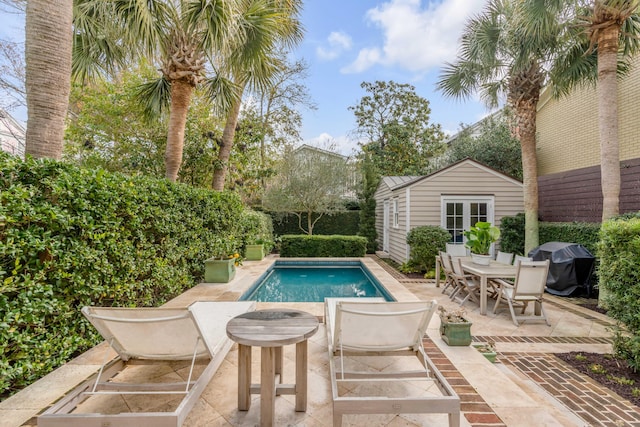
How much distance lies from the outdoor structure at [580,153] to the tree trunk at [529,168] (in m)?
1.16

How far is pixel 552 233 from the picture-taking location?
27.0 feet

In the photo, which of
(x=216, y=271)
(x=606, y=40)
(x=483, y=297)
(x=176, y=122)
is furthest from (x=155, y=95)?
(x=606, y=40)

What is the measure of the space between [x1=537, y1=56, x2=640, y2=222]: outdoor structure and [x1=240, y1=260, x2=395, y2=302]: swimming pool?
587 centimetres

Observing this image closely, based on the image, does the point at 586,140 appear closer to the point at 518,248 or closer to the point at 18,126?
the point at 518,248

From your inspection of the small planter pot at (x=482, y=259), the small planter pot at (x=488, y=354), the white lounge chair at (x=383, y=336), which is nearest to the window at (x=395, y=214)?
the small planter pot at (x=482, y=259)

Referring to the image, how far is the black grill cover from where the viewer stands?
21.5 feet

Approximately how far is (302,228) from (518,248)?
951 cm

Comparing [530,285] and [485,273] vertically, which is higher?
[485,273]

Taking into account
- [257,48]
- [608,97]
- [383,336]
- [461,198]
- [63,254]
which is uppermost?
[257,48]

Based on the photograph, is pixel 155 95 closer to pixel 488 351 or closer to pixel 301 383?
pixel 301 383

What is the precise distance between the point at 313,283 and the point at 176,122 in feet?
18.5

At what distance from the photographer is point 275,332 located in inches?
89.1

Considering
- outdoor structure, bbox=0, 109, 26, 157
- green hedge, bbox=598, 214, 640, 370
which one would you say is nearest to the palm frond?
green hedge, bbox=598, 214, 640, 370

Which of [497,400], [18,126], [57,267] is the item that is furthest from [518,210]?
[18,126]
